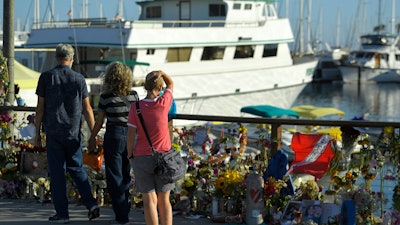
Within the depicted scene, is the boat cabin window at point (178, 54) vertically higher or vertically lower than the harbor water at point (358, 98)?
higher

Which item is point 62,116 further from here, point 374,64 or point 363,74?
point 374,64

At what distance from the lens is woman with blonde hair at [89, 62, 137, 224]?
23.6 ft

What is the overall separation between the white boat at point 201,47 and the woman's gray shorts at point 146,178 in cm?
2114

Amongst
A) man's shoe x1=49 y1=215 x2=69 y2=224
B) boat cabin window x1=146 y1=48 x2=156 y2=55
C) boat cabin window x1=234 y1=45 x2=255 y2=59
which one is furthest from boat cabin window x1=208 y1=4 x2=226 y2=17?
man's shoe x1=49 y1=215 x2=69 y2=224

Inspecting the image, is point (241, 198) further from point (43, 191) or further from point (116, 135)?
point (43, 191)

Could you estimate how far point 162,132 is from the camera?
6621 millimetres

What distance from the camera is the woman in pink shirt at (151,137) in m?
6.58

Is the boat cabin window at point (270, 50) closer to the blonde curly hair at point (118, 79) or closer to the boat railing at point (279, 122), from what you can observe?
the boat railing at point (279, 122)

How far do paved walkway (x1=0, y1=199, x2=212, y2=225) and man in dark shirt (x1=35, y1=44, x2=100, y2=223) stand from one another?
33 centimetres

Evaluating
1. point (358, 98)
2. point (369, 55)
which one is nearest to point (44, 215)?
point (358, 98)

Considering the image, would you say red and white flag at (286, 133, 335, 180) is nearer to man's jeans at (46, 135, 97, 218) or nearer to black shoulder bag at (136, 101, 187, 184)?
black shoulder bag at (136, 101, 187, 184)

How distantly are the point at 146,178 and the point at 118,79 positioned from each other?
1042 millimetres

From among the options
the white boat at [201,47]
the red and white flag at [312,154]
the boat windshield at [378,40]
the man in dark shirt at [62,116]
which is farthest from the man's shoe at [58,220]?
the boat windshield at [378,40]

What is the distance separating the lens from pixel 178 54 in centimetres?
3247
